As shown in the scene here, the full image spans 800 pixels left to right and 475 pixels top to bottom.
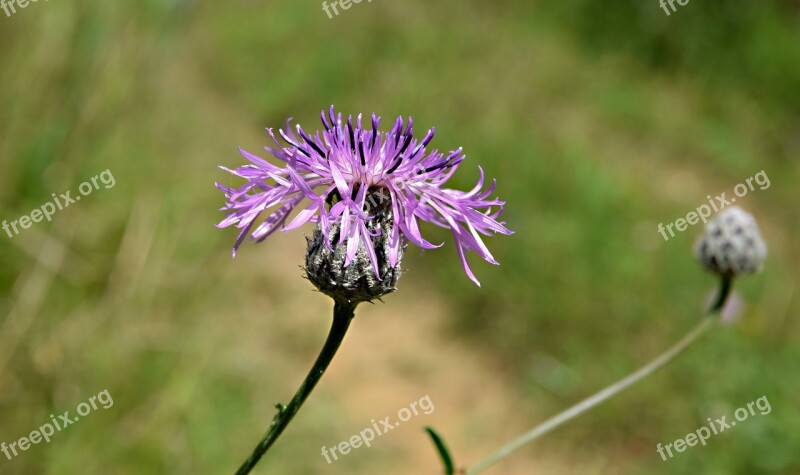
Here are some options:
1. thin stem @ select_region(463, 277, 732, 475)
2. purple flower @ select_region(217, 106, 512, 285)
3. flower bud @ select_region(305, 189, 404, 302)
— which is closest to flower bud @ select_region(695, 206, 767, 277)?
thin stem @ select_region(463, 277, 732, 475)

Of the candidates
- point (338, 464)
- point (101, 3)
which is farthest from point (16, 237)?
point (338, 464)

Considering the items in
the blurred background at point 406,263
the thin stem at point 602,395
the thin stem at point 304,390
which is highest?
the blurred background at point 406,263

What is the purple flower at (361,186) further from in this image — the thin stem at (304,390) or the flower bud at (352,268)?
the thin stem at (304,390)

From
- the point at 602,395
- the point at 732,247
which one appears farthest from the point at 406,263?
the point at 602,395

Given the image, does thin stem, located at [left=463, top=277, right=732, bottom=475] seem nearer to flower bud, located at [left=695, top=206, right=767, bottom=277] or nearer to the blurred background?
flower bud, located at [left=695, top=206, right=767, bottom=277]

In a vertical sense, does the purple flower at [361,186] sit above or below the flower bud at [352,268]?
above

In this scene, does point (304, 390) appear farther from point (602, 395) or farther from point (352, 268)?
point (602, 395)

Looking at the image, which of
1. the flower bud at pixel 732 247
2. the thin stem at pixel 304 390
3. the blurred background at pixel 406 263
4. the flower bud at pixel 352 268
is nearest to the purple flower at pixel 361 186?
the flower bud at pixel 352 268
